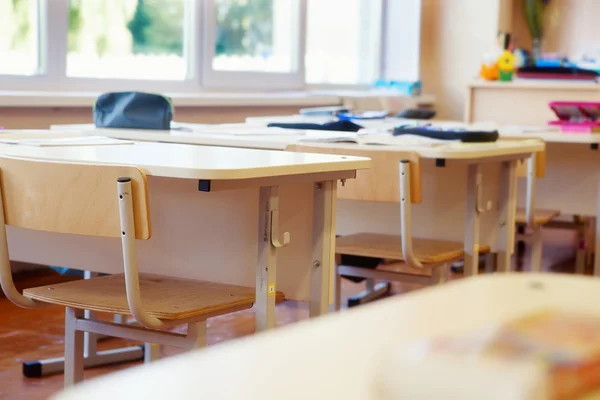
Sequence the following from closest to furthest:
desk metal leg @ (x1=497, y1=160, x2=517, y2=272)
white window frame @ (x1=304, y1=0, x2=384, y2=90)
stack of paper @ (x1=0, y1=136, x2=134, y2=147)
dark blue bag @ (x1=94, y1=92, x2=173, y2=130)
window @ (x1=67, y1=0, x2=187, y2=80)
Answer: stack of paper @ (x1=0, y1=136, x2=134, y2=147)
desk metal leg @ (x1=497, y1=160, x2=517, y2=272)
dark blue bag @ (x1=94, y1=92, x2=173, y2=130)
window @ (x1=67, y1=0, x2=187, y2=80)
white window frame @ (x1=304, y1=0, x2=384, y2=90)

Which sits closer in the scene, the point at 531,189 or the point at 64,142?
the point at 64,142

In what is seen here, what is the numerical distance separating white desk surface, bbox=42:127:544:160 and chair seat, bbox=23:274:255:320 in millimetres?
511

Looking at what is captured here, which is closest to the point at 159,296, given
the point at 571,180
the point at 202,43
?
the point at 571,180

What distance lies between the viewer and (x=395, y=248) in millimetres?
2699

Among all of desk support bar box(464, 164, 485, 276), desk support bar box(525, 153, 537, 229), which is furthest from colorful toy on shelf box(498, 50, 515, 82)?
desk support bar box(464, 164, 485, 276)

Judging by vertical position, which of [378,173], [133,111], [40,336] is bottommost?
[40,336]

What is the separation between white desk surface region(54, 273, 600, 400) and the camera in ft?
1.39

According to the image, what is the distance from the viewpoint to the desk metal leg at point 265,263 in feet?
5.96

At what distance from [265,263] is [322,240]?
6.9 inches

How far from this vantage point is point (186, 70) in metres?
5.00

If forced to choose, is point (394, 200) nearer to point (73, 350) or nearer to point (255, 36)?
point (73, 350)

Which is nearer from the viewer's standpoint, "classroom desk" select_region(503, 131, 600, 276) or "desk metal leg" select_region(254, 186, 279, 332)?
"desk metal leg" select_region(254, 186, 279, 332)

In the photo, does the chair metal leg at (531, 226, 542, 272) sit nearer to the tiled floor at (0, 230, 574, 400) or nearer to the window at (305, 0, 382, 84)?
the tiled floor at (0, 230, 574, 400)

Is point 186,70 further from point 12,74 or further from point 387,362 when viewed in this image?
point 387,362
